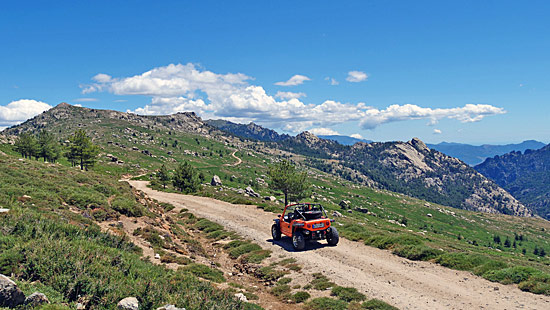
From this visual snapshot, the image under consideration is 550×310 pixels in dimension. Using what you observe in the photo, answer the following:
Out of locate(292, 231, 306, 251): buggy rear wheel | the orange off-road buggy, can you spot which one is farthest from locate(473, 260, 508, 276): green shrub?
locate(292, 231, 306, 251): buggy rear wheel

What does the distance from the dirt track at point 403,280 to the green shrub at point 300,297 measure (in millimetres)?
2144

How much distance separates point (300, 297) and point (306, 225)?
6952 millimetres

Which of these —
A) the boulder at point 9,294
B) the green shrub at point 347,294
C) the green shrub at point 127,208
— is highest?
the boulder at point 9,294

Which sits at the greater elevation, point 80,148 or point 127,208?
point 80,148

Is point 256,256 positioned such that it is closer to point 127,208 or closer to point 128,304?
point 127,208

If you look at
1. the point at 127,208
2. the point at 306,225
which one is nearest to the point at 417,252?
the point at 306,225

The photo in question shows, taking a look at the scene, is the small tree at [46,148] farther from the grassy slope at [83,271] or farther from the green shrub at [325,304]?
the green shrub at [325,304]

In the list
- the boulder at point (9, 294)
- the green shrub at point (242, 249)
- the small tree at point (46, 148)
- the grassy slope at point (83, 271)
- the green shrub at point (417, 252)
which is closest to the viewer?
the boulder at point (9, 294)

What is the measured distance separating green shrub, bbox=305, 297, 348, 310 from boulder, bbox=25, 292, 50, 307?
9.97 meters

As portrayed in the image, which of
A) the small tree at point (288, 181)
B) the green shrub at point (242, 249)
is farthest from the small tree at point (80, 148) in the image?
the green shrub at point (242, 249)

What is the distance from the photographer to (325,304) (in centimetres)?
1299

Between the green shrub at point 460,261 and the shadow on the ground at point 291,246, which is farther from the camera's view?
the shadow on the ground at point 291,246

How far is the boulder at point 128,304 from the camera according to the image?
345 inches

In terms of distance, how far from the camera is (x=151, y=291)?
9859 millimetres
